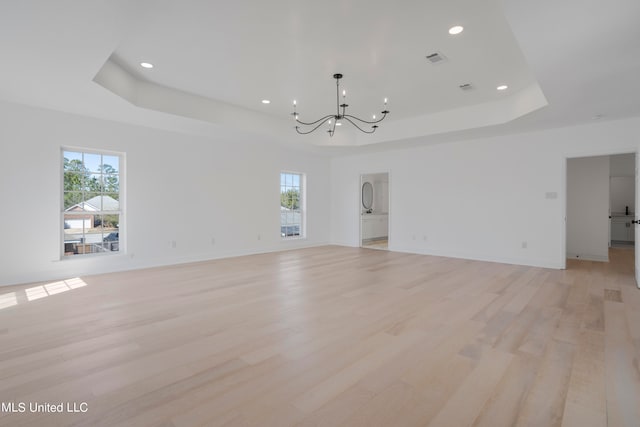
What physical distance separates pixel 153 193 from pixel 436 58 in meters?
5.04

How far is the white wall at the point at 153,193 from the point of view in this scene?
454cm

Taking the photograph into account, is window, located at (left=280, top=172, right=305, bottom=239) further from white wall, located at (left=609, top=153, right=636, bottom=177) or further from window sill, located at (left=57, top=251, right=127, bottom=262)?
white wall, located at (left=609, top=153, right=636, bottom=177)

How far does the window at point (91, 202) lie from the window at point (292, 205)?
3.59 meters

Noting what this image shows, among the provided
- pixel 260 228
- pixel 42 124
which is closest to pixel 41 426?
pixel 42 124

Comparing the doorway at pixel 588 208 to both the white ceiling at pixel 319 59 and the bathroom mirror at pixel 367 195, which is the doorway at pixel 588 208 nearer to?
the white ceiling at pixel 319 59

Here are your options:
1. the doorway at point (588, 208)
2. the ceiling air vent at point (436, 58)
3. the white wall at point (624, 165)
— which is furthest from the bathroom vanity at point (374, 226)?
the white wall at point (624, 165)

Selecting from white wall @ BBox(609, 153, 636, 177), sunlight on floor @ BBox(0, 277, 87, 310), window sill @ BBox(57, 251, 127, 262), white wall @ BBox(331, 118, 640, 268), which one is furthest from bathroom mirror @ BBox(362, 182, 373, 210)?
sunlight on floor @ BBox(0, 277, 87, 310)

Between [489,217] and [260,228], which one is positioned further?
[260,228]

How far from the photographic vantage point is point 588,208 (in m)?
6.72

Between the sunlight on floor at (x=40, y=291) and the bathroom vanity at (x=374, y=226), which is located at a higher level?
the bathroom vanity at (x=374, y=226)

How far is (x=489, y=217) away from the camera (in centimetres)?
642

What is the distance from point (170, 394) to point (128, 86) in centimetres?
410

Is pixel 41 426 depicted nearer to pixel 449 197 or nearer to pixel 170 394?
pixel 170 394

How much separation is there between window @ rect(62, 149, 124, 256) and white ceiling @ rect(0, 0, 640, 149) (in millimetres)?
832
